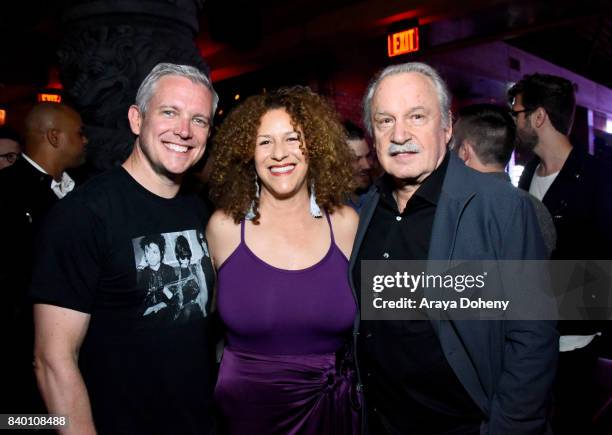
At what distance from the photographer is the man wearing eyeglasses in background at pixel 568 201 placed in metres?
2.20

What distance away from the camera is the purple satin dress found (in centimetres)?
183

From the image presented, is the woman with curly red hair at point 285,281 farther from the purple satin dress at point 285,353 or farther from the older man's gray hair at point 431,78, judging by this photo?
the older man's gray hair at point 431,78

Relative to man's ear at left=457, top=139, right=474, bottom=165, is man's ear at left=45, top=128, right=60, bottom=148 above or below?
above

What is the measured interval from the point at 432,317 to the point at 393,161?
566mm

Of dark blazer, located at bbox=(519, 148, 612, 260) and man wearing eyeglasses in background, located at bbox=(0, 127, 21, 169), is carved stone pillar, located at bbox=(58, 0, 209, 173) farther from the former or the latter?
dark blazer, located at bbox=(519, 148, 612, 260)

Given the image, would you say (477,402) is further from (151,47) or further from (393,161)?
(151,47)

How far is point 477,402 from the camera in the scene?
1.41 m

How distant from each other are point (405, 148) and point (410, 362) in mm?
731

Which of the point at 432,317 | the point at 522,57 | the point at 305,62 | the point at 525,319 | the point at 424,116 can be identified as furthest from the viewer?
the point at 522,57

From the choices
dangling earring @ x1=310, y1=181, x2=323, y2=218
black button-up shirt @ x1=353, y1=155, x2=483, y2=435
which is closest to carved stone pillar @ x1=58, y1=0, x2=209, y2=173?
dangling earring @ x1=310, y1=181, x2=323, y2=218

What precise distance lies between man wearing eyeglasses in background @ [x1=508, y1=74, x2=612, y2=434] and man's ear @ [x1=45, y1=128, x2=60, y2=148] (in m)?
2.99

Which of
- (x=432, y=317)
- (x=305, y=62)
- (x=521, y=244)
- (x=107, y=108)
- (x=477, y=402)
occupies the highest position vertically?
(x=305, y=62)

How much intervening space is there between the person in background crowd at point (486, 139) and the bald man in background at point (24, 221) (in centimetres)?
233

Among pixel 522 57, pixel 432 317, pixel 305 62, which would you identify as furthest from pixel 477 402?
pixel 522 57
